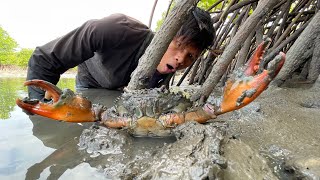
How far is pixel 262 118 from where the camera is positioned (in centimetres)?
184

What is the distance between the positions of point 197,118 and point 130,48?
1.25 m

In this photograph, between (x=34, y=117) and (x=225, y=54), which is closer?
(x=225, y=54)

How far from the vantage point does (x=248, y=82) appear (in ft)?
4.44

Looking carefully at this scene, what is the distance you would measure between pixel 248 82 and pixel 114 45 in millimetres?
1459

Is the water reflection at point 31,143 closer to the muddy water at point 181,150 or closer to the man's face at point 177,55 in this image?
the muddy water at point 181,150

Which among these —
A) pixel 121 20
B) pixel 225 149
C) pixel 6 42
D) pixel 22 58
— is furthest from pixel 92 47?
pixel 6 42

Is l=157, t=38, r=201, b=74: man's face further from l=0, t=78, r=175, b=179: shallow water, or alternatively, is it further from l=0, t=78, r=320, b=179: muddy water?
l=0, t=78, r=175, b=179: shallow water

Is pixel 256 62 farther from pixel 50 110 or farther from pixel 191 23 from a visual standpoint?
pixel 50 110

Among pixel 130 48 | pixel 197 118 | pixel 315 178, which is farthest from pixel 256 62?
pixel 130 48

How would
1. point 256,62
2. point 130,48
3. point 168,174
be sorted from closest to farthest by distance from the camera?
1. point 168,174
2. point 256,62
3. point 130,48

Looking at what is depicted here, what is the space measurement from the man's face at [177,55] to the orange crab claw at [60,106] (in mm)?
854

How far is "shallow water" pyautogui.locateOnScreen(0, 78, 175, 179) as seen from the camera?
1.17 meters

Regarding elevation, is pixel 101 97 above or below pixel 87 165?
below

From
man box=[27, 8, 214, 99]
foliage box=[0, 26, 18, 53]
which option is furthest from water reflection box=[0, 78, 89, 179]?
foliage box=[0, 26, 18, 53]
